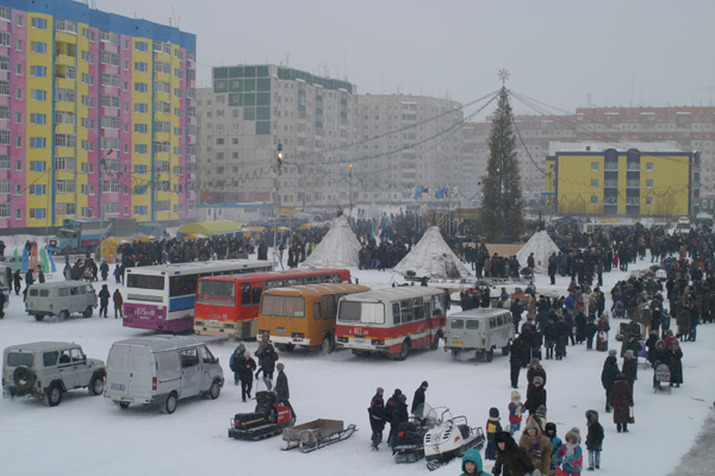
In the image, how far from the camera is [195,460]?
14.9 metres

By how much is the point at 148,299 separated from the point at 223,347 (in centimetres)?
287

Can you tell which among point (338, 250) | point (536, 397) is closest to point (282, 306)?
point (536, 397)

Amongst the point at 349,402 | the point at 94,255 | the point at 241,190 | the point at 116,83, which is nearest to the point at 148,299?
the point at 349,402

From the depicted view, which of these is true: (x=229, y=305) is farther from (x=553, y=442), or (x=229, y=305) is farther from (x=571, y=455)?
(x=571, y=455)

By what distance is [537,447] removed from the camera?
11828 millimetres

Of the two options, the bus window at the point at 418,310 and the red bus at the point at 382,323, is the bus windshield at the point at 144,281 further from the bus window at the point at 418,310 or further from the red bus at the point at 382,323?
the bus window at the point at 418,310

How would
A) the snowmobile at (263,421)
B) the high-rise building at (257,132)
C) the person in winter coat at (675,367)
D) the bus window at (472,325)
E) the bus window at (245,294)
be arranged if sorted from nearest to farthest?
the snowmobile at (263,421) < the person in winter coat at (675,367) < the bus window at (472,325) < the bus window at (245,294) < the high-rise building at (257,132)

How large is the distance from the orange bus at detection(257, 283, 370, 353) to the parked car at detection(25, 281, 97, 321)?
345 inches

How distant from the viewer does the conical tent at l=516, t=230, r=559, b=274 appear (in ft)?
147

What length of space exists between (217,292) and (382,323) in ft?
18.0

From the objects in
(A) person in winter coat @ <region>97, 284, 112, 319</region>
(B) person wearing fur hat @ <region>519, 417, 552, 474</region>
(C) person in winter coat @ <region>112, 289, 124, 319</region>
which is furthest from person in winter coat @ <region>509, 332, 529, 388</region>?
(A) person in winter coat @ <region>97, 284, 112, 319</region>

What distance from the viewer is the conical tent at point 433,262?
137ft

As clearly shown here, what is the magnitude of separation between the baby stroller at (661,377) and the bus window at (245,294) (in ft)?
38.8

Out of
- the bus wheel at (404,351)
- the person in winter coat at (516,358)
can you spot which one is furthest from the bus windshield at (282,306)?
the person in winter coat at (516,358)
